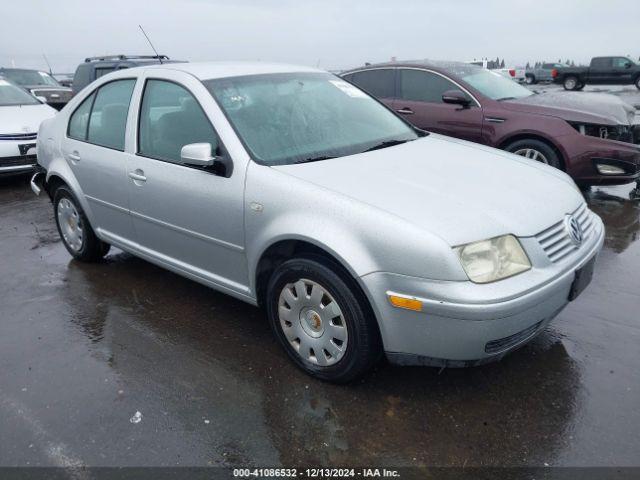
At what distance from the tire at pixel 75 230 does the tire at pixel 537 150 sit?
441cm

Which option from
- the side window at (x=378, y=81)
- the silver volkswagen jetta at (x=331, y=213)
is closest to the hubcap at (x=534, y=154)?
the side window at (x=378, y=81)

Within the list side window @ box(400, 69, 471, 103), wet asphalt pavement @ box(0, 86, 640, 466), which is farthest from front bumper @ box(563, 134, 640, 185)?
wet asphalt pavement @ box(0, 86, 640, 466)

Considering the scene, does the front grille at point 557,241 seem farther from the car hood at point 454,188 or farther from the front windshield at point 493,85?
the front windshield at point 493,85

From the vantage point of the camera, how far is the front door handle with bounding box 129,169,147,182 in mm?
3578

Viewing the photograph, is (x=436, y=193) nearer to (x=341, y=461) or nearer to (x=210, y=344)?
(x=341, y=461)

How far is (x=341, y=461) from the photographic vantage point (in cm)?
237

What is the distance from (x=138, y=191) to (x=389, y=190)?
6.02 feet

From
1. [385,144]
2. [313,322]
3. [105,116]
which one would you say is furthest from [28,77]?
[313,322]

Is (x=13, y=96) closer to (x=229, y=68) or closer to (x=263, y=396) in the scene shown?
(x=229, y=68)

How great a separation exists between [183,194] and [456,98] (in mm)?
3925

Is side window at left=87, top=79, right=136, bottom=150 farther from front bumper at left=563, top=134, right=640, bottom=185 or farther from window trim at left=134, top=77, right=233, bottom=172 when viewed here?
front bumper at left=563, top=134, right=640, bottom=185

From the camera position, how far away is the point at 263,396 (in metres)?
2.82

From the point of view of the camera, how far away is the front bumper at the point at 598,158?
5621mm

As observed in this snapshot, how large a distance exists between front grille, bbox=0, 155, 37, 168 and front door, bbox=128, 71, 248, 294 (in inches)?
187
